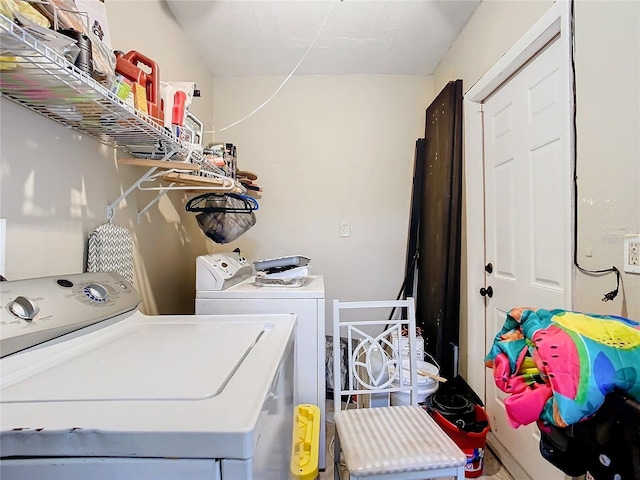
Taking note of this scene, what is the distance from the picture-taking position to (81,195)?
1.15 metres

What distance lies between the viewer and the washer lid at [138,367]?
0.57 metres

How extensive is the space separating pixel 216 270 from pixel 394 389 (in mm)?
982

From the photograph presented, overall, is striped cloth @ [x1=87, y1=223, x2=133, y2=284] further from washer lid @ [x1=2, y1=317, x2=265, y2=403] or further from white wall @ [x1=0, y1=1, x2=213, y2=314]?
washer lid @ [x1=2, y1=317, x2=265, y2=403]

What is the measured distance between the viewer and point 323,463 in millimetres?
1633

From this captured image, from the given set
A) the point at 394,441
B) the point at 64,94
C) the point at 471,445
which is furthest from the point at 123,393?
the point at 471,445

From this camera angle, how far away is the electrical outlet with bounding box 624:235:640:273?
0.93 m

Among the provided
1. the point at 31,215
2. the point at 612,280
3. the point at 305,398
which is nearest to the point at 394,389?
the point at 305,398

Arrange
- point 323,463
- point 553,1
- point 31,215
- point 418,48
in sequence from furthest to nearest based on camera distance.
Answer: point 418,48, point 323,463, point 553,1, point 31,215

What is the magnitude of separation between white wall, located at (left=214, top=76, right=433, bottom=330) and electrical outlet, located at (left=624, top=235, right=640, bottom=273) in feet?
5.43

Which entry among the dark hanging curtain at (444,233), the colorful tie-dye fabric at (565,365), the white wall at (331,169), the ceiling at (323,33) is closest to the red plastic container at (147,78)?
the ceiling at (323,33)

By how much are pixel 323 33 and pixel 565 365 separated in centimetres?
216

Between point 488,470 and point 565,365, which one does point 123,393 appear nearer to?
point 565,365

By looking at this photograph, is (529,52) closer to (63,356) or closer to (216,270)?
(216,270)

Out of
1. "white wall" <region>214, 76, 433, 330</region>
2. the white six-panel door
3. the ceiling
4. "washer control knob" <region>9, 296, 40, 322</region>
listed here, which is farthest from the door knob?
"washer control knob" <region>9, 296, 40, 322</region>
